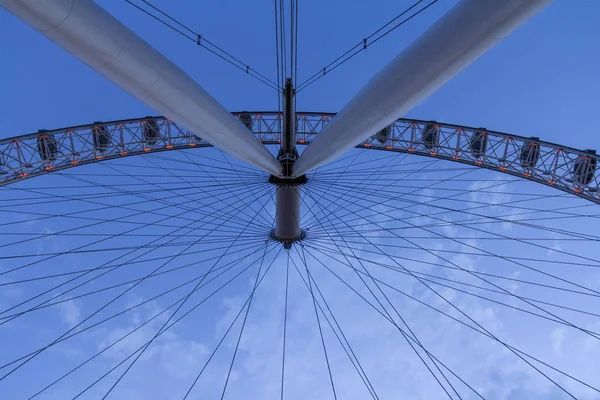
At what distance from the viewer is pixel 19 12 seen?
5.52 meters

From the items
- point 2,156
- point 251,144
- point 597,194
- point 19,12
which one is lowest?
point 597,194

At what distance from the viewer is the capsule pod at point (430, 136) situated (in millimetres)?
24328

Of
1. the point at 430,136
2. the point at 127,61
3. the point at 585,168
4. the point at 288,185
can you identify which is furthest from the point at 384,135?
the point at 127,61

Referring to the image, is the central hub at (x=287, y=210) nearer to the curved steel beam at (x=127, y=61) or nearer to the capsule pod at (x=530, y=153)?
the curved steel beam at (x=127, y=61)

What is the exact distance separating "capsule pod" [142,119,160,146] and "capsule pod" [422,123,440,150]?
14004 millimetres

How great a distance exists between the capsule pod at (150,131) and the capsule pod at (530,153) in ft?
60.5

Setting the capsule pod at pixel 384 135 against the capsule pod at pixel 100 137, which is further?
the capsule pod at pixel 384 135

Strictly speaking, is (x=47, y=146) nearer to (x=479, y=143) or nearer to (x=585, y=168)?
(x=479, y=143)

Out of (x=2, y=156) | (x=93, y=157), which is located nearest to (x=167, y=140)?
(x=93, y=157)

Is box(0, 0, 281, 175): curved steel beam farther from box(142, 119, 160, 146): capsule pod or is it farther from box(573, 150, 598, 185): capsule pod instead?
box(573, 150, 598, 185): capsule pod

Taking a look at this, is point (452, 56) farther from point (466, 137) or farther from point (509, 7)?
point (466, 137)

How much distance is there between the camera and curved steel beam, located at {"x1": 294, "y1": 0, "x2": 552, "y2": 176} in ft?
19.7

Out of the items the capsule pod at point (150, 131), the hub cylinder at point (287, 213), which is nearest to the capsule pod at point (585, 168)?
the hub cylinder at point (287, 213)

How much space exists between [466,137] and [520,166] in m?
2.96
